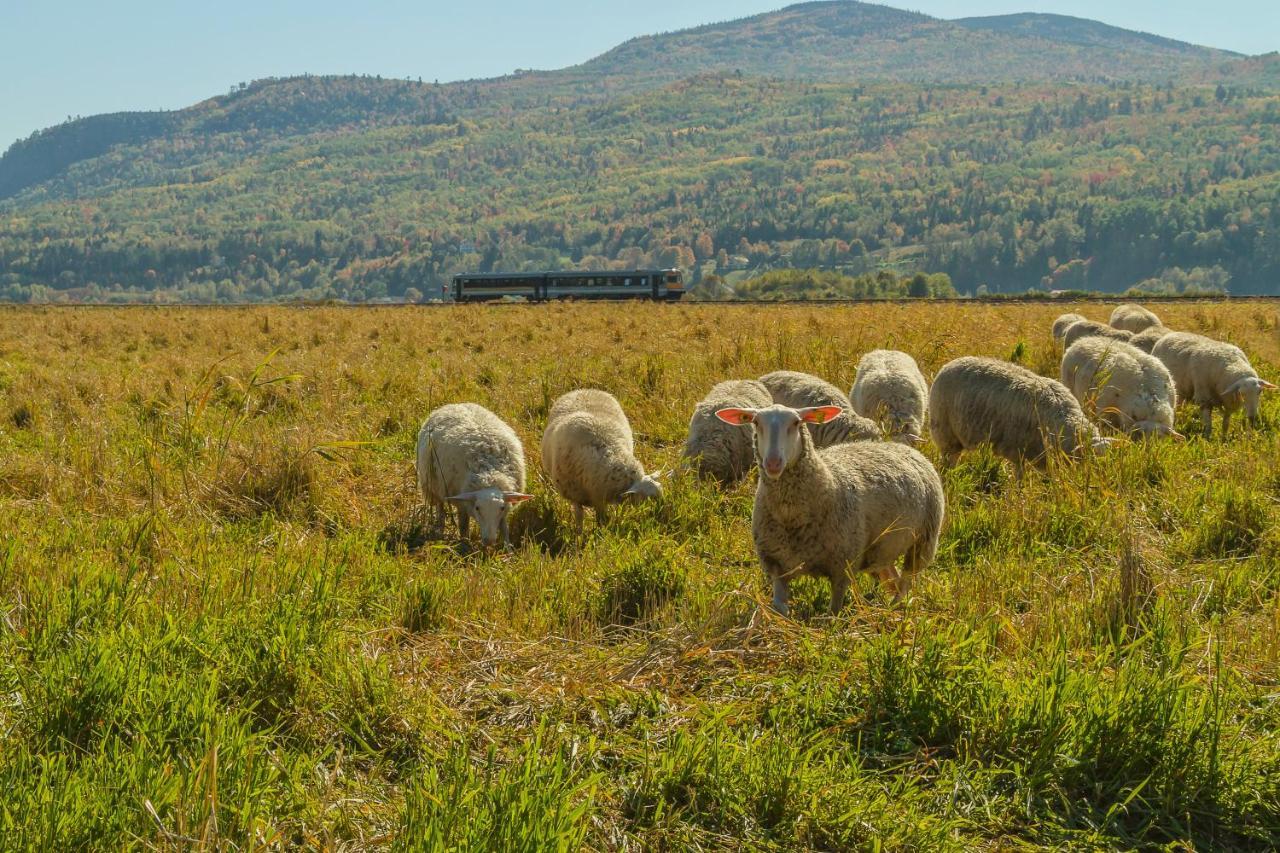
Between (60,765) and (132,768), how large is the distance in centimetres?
25

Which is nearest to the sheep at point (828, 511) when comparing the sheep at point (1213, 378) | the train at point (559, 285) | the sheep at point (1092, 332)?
the sheep at point (1213, 378)

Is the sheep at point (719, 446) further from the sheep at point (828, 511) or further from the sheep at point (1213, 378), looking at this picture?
the sheep at point (1213, 378)

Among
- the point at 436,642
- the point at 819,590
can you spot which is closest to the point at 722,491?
the point at 819,590

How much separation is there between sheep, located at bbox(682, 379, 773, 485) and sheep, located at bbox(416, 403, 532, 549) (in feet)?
5.29

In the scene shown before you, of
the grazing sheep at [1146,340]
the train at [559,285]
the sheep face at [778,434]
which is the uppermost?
the sheep face at [778,434]

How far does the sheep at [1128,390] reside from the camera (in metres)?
9.08

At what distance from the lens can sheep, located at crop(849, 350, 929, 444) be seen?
9.05 meters

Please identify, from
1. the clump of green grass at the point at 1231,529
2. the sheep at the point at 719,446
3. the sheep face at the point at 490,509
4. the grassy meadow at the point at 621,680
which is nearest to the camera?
the grassy meadow at the point at 621,680

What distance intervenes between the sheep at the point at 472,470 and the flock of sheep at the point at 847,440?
0.05 ft

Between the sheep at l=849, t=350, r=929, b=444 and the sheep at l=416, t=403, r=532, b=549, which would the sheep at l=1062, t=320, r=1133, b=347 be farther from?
the sheep at l=416, t=403, r=532, b=549

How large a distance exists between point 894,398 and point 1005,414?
1307 millimetres

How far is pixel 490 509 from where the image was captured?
22.2 ft

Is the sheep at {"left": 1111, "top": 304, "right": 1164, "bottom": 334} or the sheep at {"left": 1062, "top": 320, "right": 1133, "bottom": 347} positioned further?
the sheep at {"left": 1111, "top": 304, "right": 1164, "bottom": 334}

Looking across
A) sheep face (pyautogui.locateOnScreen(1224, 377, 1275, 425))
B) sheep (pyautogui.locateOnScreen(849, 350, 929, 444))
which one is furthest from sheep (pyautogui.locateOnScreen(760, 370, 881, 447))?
sheep face (pyautogui.locateOnScreen(1224, 377, 1275, 425))
